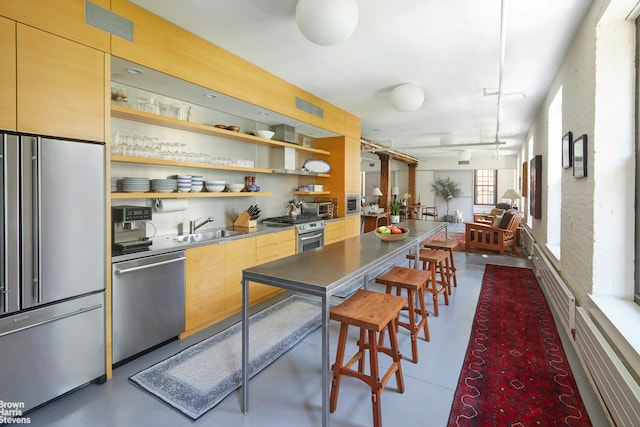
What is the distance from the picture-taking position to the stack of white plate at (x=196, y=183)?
337 cm

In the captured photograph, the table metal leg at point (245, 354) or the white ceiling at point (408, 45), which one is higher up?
the white ceiling at point (408, 45)

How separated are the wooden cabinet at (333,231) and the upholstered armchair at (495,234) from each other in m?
3.51

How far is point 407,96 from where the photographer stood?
159 inches

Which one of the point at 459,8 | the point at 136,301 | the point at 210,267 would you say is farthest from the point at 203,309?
the point at 459,8

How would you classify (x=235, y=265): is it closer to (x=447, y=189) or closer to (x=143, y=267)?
(x=143, y=267)

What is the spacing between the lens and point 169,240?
10.6 ft

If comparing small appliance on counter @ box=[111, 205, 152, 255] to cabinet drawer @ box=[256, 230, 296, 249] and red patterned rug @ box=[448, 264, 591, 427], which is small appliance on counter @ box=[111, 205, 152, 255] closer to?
cabinet drawer @ box=[256, 230, 296, 249]

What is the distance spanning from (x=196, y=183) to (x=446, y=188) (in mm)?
11918

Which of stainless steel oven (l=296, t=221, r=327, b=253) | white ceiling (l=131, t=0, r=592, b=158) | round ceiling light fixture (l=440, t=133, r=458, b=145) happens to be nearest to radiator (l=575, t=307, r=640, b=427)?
white ceiling (l=131, t=0, r=592, b=158)

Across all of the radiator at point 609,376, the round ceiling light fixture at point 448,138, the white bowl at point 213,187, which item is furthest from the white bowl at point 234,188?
the round ceiling light fixture at point 448,138

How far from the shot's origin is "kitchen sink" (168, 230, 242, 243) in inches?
136

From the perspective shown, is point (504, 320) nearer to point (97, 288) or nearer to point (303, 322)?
point (303, 322)

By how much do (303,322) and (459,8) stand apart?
10.2 feet

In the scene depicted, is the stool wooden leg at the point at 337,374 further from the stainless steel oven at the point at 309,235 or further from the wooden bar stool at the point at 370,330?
the stainless steel oven at the point at 309,235
